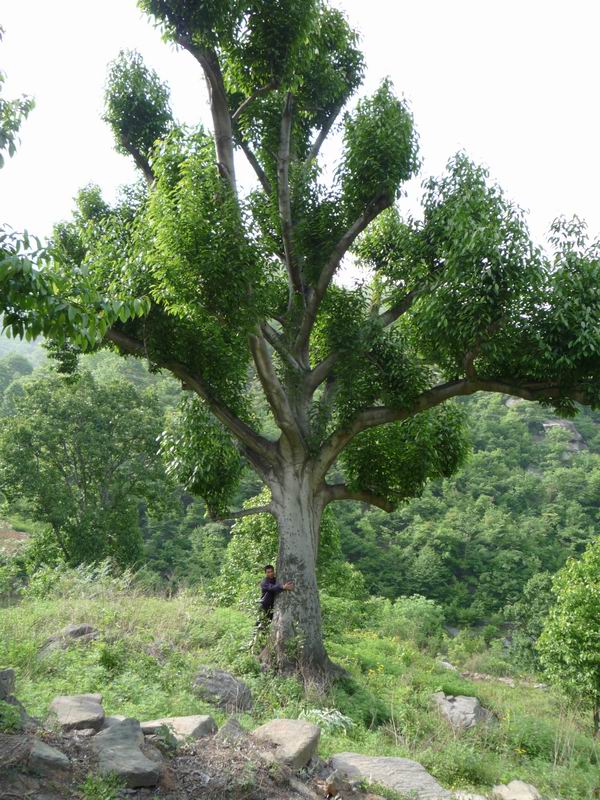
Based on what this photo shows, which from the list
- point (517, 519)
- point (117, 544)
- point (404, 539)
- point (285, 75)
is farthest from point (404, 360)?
point (517, 519)

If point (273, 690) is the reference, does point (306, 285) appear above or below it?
above

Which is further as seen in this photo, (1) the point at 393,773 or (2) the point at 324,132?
(2) the point at 324,132

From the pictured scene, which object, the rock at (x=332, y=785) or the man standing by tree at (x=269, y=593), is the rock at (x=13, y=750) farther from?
the man standing by tree at (x=269, y=593)

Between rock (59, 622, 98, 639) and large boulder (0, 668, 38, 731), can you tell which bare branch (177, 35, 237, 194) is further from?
large boulder (0, 668, 38, 731)

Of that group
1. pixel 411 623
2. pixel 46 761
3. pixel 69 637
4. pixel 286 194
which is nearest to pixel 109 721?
pixel 46 761

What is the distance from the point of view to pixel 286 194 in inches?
387

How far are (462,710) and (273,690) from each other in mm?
2771

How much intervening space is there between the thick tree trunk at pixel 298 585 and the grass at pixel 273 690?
394mm

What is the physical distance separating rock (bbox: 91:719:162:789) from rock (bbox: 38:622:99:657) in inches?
128

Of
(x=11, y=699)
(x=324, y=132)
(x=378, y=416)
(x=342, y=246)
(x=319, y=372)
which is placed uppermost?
(x=324, y=132)

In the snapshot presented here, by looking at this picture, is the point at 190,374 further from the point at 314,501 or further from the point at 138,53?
the point at 138,53

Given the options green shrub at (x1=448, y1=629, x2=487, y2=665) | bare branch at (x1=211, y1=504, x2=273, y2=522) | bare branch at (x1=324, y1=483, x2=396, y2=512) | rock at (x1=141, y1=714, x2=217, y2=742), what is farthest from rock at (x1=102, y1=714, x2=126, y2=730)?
green shrub at (x1=448, y1=629, x2=487, y2=665)

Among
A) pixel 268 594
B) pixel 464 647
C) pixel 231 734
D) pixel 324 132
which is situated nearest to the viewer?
pixel 231 734

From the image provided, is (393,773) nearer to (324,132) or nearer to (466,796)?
(466,796)
